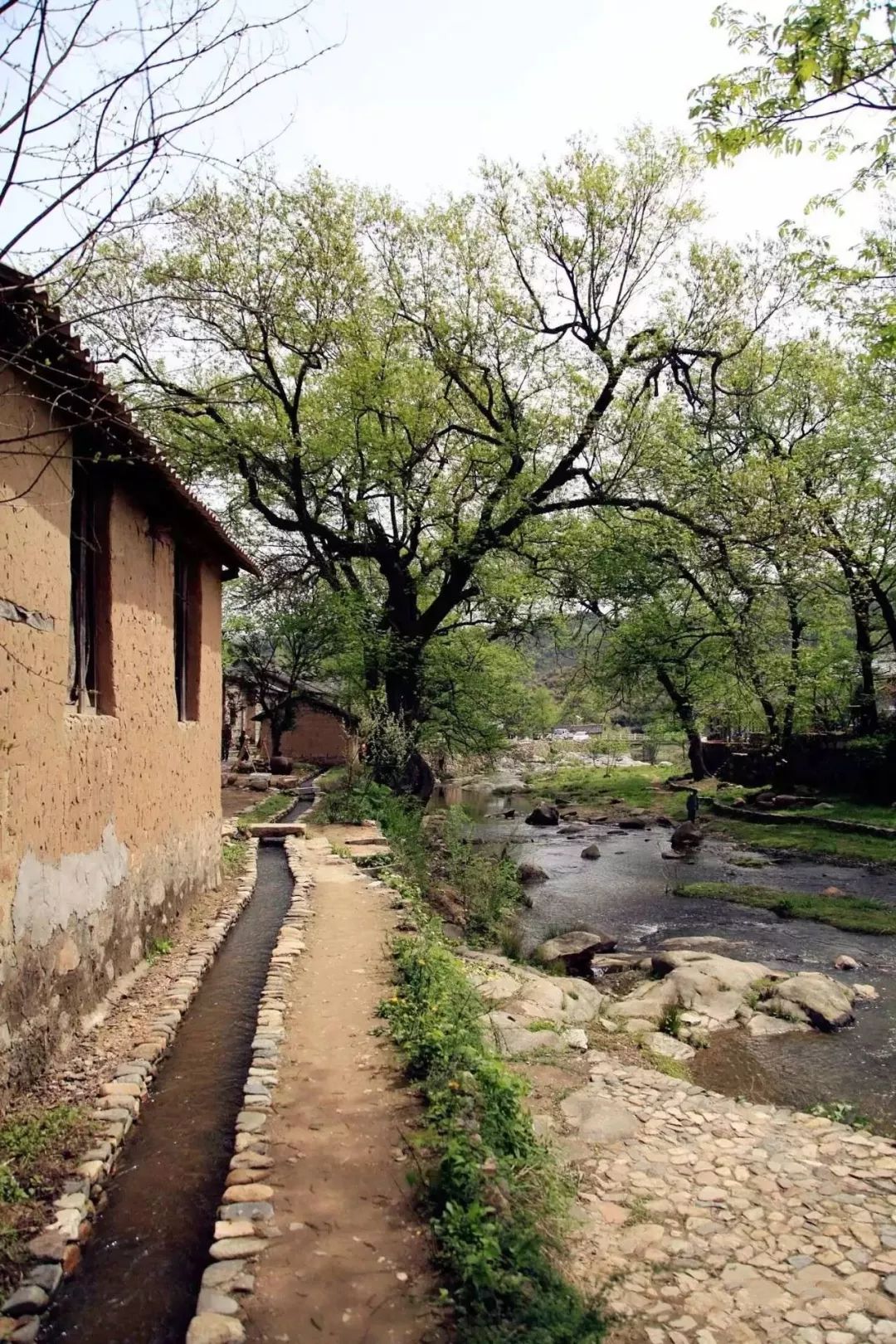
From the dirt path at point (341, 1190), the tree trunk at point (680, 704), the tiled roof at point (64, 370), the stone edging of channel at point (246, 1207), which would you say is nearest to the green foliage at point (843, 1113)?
the dirt path at point (341, 1190)

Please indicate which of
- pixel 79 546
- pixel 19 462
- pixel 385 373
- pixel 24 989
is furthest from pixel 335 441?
pixel 24 989

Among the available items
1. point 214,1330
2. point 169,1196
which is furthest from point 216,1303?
point 169,1196

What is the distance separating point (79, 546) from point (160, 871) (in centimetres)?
321

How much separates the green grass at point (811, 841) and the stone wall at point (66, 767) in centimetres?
1377

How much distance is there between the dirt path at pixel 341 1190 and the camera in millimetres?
3092

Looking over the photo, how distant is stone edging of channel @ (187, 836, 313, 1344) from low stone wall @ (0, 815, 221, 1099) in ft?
3.95

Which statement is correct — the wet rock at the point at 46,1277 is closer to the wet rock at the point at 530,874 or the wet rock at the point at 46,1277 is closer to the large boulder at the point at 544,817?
the wet rock at the point at 530,874

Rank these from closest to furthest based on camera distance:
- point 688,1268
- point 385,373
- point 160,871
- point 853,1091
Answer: point 688,1268, point 853,1091, point 160,871, point 385,373

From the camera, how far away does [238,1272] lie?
328 centimetres

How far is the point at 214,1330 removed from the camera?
2961 millimetres

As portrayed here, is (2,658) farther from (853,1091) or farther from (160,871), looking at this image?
(853,1091)

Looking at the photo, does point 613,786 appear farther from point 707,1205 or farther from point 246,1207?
point 246,1207

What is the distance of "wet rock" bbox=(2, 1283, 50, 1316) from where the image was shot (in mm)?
3174

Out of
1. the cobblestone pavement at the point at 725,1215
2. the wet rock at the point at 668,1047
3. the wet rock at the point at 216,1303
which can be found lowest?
the wet rock at the point at 668,1047
